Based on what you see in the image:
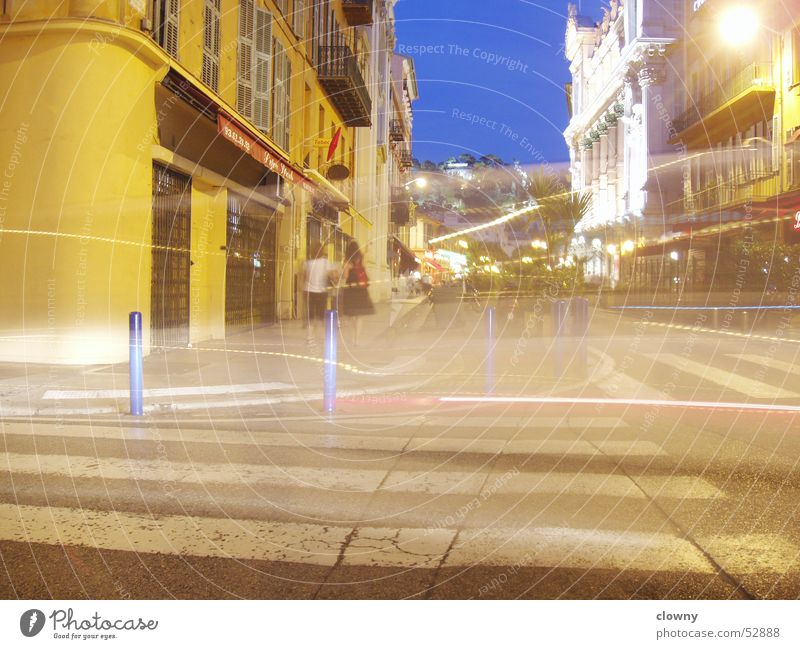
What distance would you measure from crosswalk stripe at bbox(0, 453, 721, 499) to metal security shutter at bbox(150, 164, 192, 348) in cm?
793

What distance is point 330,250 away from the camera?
30078 mm

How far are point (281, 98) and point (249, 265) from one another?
459 centimetres

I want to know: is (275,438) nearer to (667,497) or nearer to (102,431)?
(102,431)

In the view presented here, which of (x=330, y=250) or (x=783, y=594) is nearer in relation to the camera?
(x=783, y=594)

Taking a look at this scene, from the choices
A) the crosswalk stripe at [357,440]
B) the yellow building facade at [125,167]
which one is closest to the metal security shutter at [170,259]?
the yellow building facade at [125,167]

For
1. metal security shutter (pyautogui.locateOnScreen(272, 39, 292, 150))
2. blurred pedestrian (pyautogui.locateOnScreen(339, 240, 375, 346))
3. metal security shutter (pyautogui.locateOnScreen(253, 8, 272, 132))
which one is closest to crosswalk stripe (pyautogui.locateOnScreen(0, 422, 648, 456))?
blurred pedestrian (pyautogui.locateOnScreen(339, 240, 375, 346))

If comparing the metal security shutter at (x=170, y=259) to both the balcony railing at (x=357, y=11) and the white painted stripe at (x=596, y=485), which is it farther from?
the balcony railing at (x=357, y=11)

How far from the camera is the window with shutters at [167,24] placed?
12.6 meters

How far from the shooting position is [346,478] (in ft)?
18.1

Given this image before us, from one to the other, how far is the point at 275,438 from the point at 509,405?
10.3 ft

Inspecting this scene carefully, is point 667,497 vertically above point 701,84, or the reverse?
point 701,84

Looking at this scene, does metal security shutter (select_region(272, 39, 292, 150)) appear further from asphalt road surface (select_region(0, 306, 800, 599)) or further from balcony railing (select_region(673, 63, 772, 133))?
balcony railing (select_region(673, 63, 772, 133))

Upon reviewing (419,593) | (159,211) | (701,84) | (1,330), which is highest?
(701,84)
